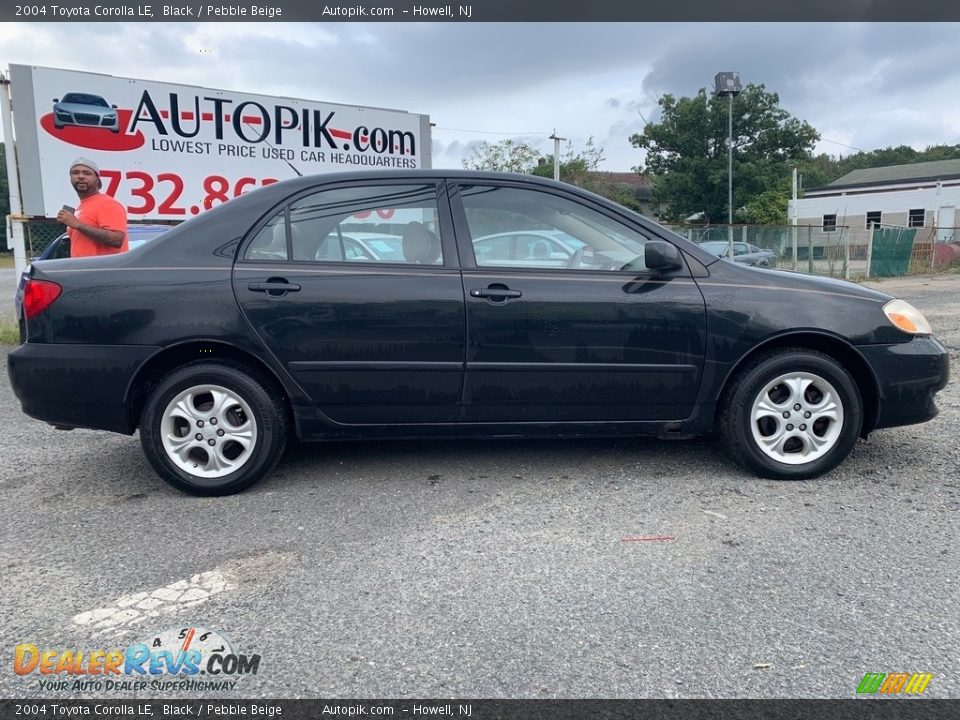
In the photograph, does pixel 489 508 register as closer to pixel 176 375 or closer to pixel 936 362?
pixel 176 375

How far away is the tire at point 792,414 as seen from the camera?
3781 millimetres

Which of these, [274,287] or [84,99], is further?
[84,99]

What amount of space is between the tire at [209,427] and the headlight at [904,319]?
324cm

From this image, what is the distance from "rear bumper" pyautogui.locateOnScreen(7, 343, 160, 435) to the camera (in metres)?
3.61

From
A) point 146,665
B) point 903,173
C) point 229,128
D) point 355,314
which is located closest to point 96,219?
point 355,314

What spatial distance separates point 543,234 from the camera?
3.96 metres

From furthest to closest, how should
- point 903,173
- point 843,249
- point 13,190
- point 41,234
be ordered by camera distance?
point 903,173 → point 843,249 → point 41,234 → point 13,190

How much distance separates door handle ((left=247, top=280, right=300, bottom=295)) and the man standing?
2804 millimetres

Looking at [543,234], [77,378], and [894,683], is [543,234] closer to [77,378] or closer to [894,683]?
[77,378]

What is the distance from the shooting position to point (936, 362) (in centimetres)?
387


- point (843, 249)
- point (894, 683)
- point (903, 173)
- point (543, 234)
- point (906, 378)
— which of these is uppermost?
point (903, 173)

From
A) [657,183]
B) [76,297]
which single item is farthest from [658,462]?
[657,183]

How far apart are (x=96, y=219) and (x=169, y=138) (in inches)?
146

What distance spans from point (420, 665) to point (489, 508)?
1304mm
